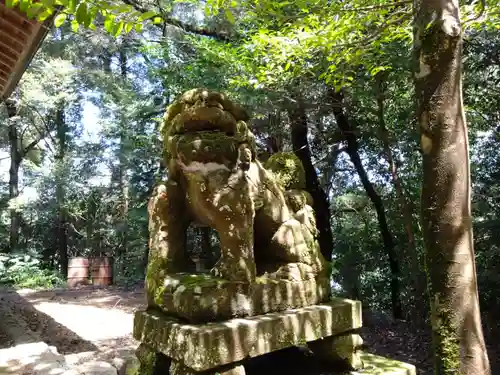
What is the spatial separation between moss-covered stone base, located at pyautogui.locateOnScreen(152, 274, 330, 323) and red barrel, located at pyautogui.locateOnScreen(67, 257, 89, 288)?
33.2 ft

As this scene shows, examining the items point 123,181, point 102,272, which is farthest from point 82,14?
point 123,181

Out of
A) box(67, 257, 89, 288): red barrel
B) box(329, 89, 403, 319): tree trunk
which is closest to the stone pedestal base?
box(329, 89, 403, 319): tree trunk

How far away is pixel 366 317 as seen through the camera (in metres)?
6.86

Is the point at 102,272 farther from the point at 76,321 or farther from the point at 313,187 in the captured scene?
the point at 313,187

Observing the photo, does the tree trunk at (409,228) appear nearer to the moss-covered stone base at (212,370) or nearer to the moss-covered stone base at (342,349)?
the moss-covered stone base at (342,349)

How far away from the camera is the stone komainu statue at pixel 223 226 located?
1.99 m

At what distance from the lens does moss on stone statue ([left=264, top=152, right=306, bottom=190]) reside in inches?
104

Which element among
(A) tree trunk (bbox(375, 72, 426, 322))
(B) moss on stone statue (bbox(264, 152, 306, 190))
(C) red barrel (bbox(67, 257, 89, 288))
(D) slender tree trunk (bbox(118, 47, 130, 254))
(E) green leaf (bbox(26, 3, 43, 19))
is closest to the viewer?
(E) green leaf (bbox(26, 3, 43, 19))

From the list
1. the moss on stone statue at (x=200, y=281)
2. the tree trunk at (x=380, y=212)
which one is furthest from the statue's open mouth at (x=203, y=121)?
the tree trunk at (x=380, y=212)

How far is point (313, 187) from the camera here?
23.8 ft

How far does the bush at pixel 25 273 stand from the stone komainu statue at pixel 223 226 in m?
10.5

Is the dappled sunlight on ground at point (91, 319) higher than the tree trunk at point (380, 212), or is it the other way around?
the tree trunk at point (380, 212)

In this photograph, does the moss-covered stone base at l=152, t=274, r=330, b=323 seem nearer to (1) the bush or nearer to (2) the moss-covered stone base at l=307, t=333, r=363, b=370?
(2) the moss-covered stone base at l=307, t=333, r=363, b=370

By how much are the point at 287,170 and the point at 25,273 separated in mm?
11517
